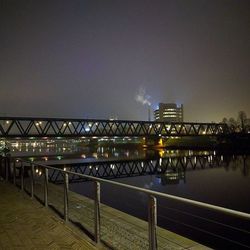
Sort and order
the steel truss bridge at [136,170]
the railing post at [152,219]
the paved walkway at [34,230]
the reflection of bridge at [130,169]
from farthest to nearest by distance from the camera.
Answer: the reflection of bridge at [130,169] → the steel truss bridge at [136,170] → the paved walkway at [34,230] → the railing post at [152,219]

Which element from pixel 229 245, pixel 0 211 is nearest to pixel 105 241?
pixel 0 211

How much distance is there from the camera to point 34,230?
7828 mm

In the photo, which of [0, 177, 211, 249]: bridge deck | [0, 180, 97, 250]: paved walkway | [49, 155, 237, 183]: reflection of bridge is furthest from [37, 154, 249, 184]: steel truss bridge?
[0, 177, 211, 249]: bridge deck

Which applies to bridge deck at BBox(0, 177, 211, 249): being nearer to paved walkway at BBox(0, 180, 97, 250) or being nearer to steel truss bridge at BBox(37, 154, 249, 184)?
paved walkway at BBox(0, 180, 97, 250)

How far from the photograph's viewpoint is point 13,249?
21.2 feet

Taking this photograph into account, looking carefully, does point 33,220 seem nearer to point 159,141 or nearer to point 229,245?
point 229,245

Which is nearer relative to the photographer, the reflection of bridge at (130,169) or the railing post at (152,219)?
the railing post at (152,219)

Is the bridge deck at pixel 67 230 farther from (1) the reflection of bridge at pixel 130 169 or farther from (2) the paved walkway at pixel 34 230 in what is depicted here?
(1) the reflection of bridge at pixel 130 169

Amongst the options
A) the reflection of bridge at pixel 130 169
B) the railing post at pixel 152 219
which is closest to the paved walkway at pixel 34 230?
the railing post at pixel 152 219

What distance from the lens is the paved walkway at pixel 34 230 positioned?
22.0ft

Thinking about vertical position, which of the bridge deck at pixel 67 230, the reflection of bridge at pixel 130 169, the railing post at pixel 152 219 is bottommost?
the reflection of bridge at pixel 130 169

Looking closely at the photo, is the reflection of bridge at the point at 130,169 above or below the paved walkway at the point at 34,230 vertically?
below

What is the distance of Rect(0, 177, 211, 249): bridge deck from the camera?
22.1 feet

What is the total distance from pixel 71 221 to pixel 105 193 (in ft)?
41.2
